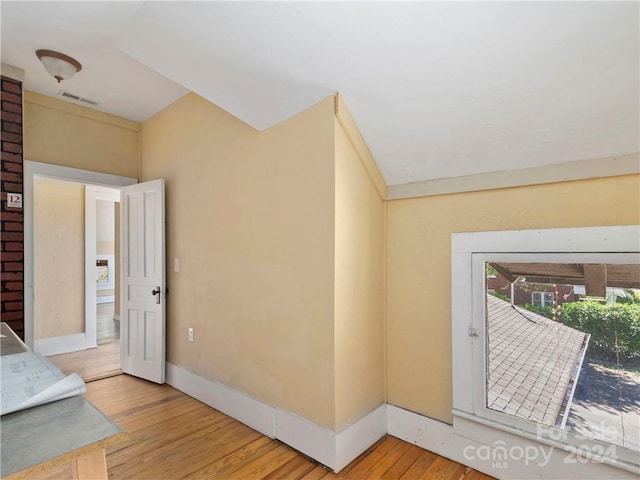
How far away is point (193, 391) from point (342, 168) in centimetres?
234

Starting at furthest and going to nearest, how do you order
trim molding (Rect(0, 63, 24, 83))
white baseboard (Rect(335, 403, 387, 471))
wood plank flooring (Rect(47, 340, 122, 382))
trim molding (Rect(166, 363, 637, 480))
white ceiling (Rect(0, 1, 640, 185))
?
wood plank flooring (Rect(47, 340, 122, 382)), trim molding (Rect(0, 63, 24, 83)), white baseboard (Rect(335, 403, 387, 471)), trim molding (Rect(166, 363, 637, 480)), white ceiling (Rect(0, 1, 640, 185))

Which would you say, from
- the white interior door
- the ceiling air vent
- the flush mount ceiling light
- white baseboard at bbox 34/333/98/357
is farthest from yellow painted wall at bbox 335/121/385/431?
white baseboard at bbox 34/333/98/357

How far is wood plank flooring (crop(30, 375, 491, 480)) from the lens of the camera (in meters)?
1.93

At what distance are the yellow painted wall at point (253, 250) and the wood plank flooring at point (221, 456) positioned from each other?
0.27 meters

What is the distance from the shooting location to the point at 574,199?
5.71 ft

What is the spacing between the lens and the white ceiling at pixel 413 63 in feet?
4.51

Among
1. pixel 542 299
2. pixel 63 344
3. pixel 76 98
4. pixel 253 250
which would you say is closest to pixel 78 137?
pixel 76 98

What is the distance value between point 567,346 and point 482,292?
474 millimetres

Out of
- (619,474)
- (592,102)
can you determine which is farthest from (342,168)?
(619,474)

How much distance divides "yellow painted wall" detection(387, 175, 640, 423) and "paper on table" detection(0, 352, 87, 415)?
73.0 inches

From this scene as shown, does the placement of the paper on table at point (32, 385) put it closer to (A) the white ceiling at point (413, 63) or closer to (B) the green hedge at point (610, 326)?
(A) the white ceiling at point (413, 63)

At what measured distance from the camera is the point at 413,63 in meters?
1.63

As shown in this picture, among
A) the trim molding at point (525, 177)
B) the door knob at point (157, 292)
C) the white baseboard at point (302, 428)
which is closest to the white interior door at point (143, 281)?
the door knob at point (157, 292)

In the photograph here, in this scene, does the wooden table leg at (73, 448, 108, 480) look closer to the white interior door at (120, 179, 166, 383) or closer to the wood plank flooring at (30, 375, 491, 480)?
the wood plank flooring at (30, 375, 491, 480)
